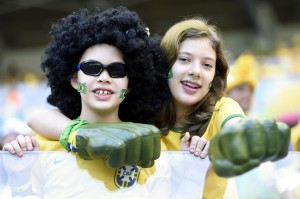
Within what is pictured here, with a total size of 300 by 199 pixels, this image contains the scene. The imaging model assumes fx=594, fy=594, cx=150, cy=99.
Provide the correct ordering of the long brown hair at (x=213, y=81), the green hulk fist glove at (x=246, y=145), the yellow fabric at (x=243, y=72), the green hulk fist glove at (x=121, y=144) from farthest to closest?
the yellow fabric at (x=243, y=72) < the long brown hair at (x=213, y=81) < the green hulk fist glove at (x=121, y=144) < the green hulk fist glove at (x=246, y=145)

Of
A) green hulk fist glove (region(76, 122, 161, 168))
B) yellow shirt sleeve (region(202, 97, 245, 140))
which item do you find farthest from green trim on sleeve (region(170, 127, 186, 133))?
green hulk fist glove (region(76, 122, 161, 168))

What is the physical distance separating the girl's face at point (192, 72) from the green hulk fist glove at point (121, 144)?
2.07 ft

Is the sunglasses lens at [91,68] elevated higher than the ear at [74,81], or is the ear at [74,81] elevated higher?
the sunglasses lens at [91,68]

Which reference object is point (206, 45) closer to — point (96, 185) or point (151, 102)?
point (151, 102)

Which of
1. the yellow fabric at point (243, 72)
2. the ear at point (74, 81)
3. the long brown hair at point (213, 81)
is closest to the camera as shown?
the ear at point (74, 81)

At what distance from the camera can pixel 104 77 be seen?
230 cm

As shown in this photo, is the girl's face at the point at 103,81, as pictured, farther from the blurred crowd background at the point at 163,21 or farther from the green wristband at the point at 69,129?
the blurred crowd background at the point at 163,21

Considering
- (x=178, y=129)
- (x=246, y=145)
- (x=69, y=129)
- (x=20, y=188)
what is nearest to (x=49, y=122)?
(x=69, y=129)

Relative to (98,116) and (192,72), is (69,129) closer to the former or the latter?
(98,116)

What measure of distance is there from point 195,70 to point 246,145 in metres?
0.90

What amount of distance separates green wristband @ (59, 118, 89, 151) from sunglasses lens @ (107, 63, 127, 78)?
218 mm

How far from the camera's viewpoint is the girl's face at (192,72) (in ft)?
8.49

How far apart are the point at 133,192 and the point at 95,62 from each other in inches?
21.0

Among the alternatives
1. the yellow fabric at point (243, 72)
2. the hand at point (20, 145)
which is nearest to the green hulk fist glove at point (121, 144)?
the hand at point (20, 145)
